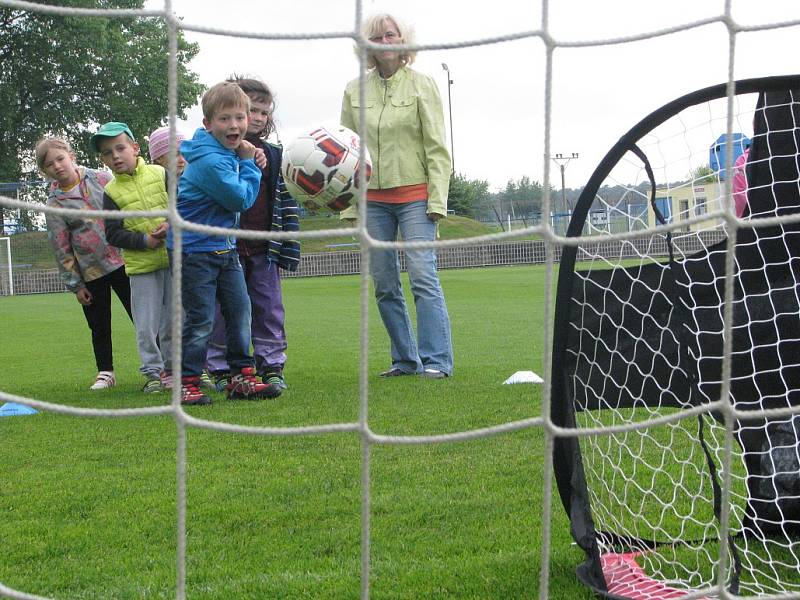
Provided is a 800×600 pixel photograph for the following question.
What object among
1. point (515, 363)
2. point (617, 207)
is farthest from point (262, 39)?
point (515, 363)

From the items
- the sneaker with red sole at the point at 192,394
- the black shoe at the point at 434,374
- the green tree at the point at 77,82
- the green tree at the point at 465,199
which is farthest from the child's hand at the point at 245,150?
the green tree at the point at 465,199

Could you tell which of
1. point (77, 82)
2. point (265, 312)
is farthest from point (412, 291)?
point (77, 82)

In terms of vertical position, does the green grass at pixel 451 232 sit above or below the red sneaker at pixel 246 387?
above

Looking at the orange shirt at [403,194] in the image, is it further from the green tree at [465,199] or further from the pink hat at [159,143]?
the green tree at [465,199]

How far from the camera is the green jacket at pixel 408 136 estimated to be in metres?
3.92

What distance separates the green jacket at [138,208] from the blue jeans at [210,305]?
377mm

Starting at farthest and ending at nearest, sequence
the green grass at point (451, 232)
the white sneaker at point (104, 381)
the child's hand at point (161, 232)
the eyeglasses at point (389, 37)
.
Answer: the green grass at point (451, 232) < the white sneaker at point (104, 381) < the child's hand at point (161, 232) < the eyeglasses at point (389, 37)

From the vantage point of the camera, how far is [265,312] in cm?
397

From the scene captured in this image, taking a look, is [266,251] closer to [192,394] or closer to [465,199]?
[192,394]

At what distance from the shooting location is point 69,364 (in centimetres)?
534

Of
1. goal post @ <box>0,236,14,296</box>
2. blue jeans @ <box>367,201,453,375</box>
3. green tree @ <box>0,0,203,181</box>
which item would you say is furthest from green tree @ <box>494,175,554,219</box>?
blue jeans @ <box>367,201,453,375</box>

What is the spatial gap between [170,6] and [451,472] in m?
1.32

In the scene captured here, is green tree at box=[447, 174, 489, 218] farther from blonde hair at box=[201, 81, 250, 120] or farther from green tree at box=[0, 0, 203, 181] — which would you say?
blonde hair at box=[201, 81, 250, 120]

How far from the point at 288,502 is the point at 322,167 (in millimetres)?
1695
